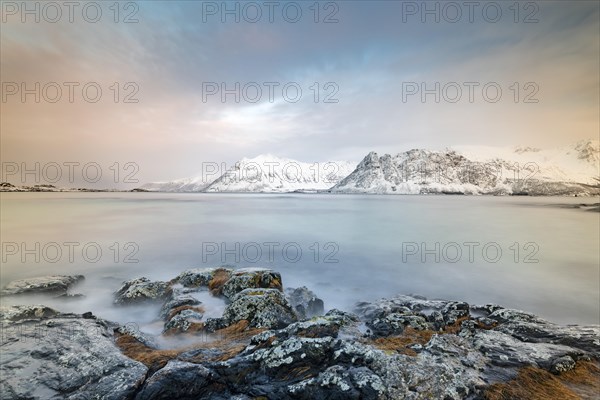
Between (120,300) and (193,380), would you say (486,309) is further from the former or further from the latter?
(120,300)

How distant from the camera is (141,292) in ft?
34.9

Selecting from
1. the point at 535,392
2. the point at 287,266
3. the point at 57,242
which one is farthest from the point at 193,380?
the point at 57,242

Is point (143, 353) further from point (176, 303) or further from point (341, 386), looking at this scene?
point (341, 386)

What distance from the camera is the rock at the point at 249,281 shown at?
10.4 m

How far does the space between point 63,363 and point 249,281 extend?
19.8 ft

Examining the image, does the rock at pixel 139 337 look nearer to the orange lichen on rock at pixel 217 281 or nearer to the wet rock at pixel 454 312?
the orange lichen on rock at pixel 217 281

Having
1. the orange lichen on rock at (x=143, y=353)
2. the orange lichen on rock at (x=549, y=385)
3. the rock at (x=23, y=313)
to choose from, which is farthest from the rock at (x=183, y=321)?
the orange lichen on rock at (x=549, y=385)

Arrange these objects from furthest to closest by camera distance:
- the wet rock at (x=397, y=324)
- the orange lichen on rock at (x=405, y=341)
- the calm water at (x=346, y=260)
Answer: the calm water at (x=346, y=260), the wet rock at (x=397, y=324), the orange lichen on rock at (x=405, y=341)

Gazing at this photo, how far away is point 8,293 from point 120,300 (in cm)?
378

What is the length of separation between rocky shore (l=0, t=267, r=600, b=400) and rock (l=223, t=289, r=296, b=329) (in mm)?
32

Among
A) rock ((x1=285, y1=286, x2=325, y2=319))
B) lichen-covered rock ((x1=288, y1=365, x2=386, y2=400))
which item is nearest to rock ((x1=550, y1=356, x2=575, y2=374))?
lichen-covered rock ((x1=288, y1=365, x2=386, y2=400))

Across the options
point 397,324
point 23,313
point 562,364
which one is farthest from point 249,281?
point 562,364

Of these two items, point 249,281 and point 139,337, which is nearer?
point 139,337

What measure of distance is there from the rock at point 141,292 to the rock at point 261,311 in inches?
155
